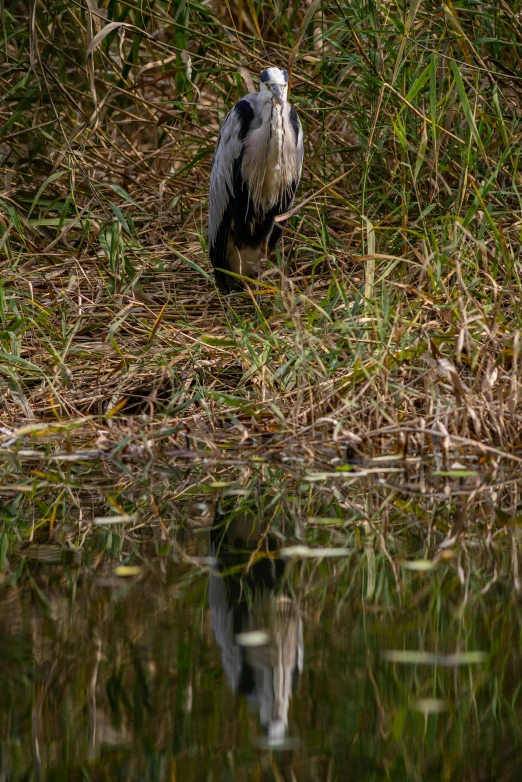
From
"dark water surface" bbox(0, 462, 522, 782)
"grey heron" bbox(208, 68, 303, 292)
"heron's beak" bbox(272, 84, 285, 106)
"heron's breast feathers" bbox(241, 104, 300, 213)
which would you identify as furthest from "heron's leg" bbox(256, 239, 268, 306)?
"dark water surface" bbox(0, 462, 522, 782)

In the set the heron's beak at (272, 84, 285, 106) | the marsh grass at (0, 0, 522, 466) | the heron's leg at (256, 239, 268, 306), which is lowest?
the heron's leg at (256, 239, 268, 306)

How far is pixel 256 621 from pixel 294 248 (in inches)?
151

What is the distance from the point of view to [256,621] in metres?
2.24

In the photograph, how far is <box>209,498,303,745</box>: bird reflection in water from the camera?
1.90 metres

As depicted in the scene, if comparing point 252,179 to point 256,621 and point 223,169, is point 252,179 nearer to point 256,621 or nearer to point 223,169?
point 223,169

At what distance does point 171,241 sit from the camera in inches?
234

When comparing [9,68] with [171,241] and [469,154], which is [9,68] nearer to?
[171,241]

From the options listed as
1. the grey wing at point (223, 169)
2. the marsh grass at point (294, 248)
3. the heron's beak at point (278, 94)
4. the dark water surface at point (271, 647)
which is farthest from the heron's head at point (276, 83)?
the dark water surface at point (271, 647)

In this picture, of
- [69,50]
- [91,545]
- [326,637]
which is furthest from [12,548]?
[69,50]

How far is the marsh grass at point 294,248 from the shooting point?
3799 millimetres

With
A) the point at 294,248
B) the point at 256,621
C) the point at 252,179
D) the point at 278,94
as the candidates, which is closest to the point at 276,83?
the point at 278,94

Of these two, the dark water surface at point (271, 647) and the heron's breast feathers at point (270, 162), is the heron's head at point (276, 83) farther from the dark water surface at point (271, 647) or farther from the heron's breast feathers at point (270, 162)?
the dark water surface at point (271, 647)

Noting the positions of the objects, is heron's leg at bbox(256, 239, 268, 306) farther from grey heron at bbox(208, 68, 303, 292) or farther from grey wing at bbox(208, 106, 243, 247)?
grey wing at bbox(208, 106, 243, 247)

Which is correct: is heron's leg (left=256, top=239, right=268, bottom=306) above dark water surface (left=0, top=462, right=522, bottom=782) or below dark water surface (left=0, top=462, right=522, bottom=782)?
below
